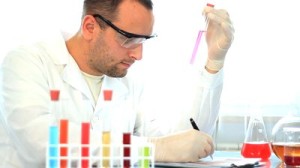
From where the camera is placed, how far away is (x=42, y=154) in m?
1.69

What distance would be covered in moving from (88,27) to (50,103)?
0.47 meters

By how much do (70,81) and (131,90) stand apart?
1.16 ft

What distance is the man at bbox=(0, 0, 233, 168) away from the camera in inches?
68.8

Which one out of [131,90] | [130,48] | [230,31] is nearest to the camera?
[130,48]

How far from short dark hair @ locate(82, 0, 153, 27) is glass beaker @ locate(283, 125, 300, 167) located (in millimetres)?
663

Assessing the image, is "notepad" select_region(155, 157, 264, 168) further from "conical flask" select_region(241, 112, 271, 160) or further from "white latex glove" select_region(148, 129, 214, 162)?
"conical flask" select_region(241, 112, 271, 160)

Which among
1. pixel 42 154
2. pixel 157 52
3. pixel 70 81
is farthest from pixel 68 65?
pixel 157 52

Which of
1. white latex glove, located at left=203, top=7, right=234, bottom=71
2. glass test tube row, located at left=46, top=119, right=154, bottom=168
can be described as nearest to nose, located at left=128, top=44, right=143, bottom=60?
white latex glove, located at left=203, top=7, right=234, bottom=71

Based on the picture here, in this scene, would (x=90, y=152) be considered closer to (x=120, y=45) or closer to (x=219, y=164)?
(x=219, y=164)

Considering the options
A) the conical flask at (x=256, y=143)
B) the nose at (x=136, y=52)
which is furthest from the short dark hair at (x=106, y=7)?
the conical flask at (x=256, y=143)

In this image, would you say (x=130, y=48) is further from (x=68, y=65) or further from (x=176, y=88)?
(x=176, y=88)

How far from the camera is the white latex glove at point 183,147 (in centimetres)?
171

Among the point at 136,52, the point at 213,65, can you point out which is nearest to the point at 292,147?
the point at 213,65

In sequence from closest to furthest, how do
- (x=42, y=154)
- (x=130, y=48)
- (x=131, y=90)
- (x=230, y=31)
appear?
(x=42, y=154)
(x=130, y=48)
(x=230, y=31)
(x=131, y=90)
